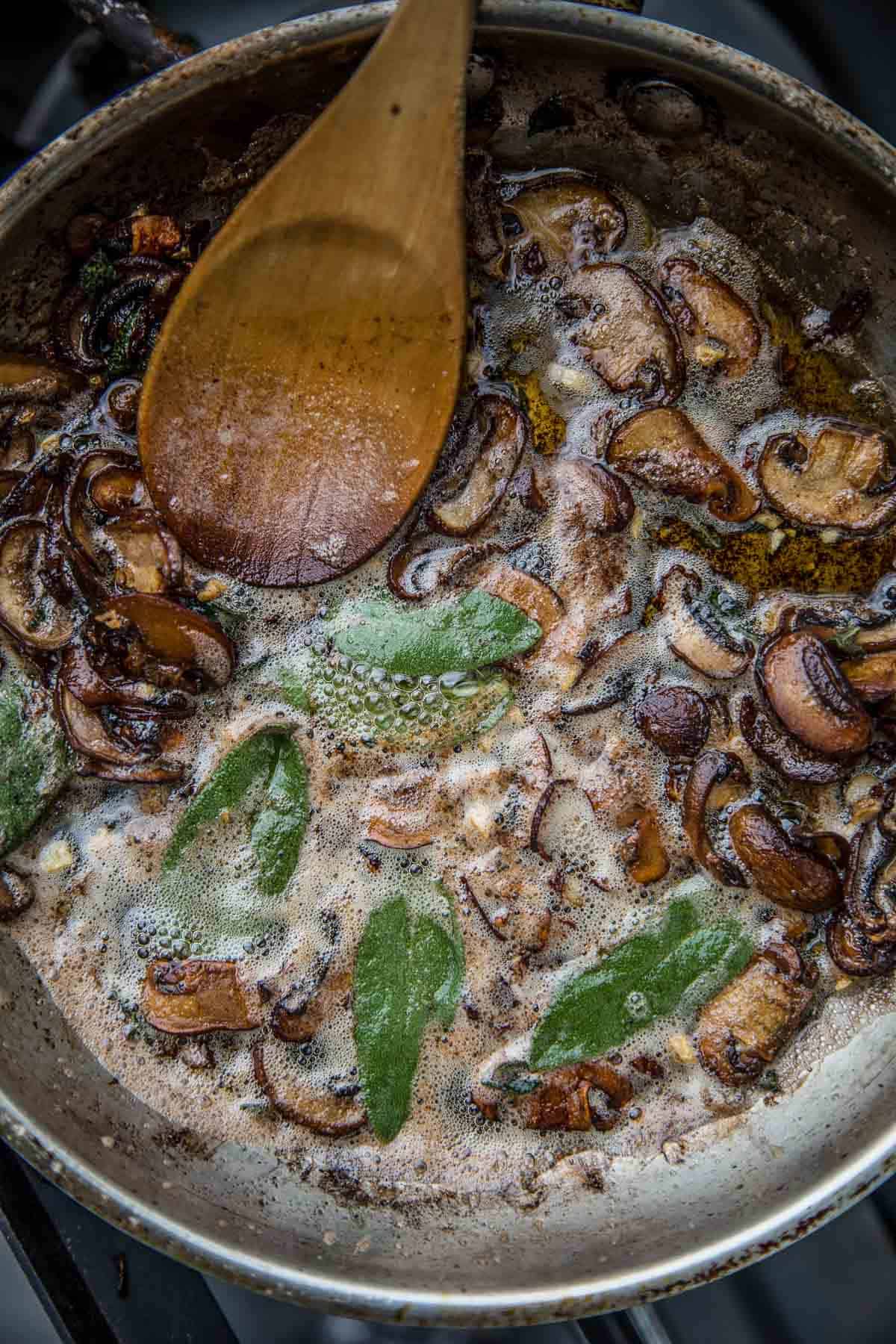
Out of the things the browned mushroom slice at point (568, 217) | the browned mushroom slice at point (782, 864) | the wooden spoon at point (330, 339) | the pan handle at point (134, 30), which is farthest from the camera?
the browned mushroom slice at point (568, 217)

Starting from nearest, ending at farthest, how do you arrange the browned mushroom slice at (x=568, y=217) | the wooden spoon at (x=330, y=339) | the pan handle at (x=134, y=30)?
the wooden spoon at (x=330, y=339), the pan handle at (x=134, y=30), the browned mushroom slice at (x=568, y=217)

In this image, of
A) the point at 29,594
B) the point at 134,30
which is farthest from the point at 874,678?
the point at 134,30

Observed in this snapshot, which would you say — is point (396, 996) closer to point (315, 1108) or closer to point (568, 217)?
point (315, 1108)

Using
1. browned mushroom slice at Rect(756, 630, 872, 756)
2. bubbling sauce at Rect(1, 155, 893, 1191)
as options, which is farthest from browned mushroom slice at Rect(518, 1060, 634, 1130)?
browned mushroom slice at Rect(756, 630, 872, 756)

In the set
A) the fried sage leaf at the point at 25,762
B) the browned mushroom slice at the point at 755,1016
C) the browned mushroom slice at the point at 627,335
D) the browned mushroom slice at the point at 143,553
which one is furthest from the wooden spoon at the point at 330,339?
the browned mushroom slice at the point at 755,1016

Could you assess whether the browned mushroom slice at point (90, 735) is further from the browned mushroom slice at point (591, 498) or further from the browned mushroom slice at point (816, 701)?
the browned mushroom slice at point (816, 701)

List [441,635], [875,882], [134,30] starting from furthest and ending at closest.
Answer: [441,635] → [875,882] → [134,30]

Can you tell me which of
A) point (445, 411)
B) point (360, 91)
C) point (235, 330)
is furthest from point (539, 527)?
point (360, 91)
